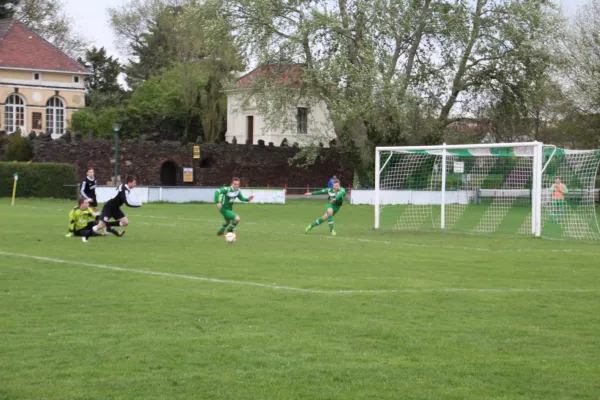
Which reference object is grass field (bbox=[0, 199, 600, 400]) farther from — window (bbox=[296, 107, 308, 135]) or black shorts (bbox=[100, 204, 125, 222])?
window (bbox=[296, 107, 308, 135])

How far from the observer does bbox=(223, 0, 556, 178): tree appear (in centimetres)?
4743

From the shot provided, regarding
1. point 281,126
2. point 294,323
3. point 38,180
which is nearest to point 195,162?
point 281,126

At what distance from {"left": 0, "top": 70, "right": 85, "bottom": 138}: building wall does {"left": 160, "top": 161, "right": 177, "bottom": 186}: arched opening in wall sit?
1199 centimetres

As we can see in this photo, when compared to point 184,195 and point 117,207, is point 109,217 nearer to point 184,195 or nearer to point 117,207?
point 117,207

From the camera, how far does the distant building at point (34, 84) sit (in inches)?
2653

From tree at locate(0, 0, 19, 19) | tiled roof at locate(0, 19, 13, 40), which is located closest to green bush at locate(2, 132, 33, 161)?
tiled roof at locate(0, 19, 13, 40)

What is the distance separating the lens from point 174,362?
8.18 meters

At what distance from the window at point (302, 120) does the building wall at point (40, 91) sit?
19444 mm

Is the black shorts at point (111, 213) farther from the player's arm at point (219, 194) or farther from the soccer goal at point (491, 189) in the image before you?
the soccer goal at point (491, 189)

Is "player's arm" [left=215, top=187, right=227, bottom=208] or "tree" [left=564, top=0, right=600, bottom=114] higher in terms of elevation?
"tree" [left=564, top=0, right=600, bottom=114]

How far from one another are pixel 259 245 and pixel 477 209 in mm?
18223

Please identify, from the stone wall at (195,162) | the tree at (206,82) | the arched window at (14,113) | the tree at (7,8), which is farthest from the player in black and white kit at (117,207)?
the tree at (7,8)

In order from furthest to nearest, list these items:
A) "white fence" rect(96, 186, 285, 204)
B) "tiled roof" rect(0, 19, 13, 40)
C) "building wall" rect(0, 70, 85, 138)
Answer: "tiled roof" rect(0, 19, 13, 40) → "building wall" rect(0, 70, 85, 138) → "white fence" rect(96, 186, 285, 204)

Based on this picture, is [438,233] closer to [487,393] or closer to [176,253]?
[176,253]
